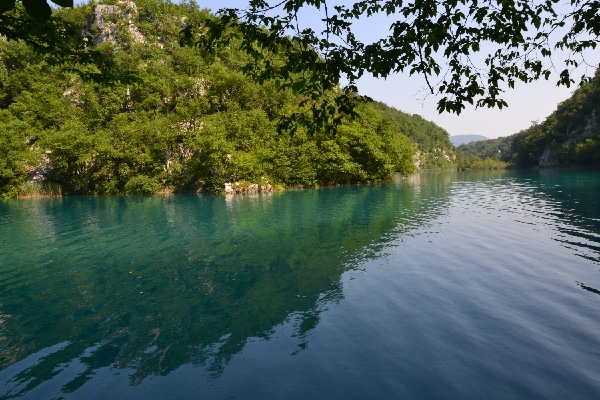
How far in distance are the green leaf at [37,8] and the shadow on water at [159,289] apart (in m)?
7.55

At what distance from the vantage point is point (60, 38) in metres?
12.9

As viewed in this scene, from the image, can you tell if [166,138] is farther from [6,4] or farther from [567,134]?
[567,134]

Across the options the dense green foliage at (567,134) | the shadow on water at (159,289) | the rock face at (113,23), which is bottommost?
the shadow on water at (159,289)

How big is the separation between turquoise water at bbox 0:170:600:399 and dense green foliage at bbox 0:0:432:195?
1726 inches

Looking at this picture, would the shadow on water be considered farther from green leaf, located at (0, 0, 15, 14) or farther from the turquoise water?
green leaf, located at (0, 0, 15, 14)

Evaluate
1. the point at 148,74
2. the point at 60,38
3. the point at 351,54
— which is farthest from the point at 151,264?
the point at 148,74

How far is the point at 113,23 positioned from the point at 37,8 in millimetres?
116303

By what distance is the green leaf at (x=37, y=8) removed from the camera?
75.0 inches

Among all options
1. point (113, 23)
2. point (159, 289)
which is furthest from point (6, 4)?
point (113, 23)

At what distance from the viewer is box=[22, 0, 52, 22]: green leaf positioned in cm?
190

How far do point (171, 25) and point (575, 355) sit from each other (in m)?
113

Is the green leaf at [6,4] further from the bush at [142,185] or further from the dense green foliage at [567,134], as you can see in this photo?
the dense green foliage at [567,134]

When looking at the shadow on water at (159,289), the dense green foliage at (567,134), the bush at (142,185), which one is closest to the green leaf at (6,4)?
the shadow on water at (159,289)

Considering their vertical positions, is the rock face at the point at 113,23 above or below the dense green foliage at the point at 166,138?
above
